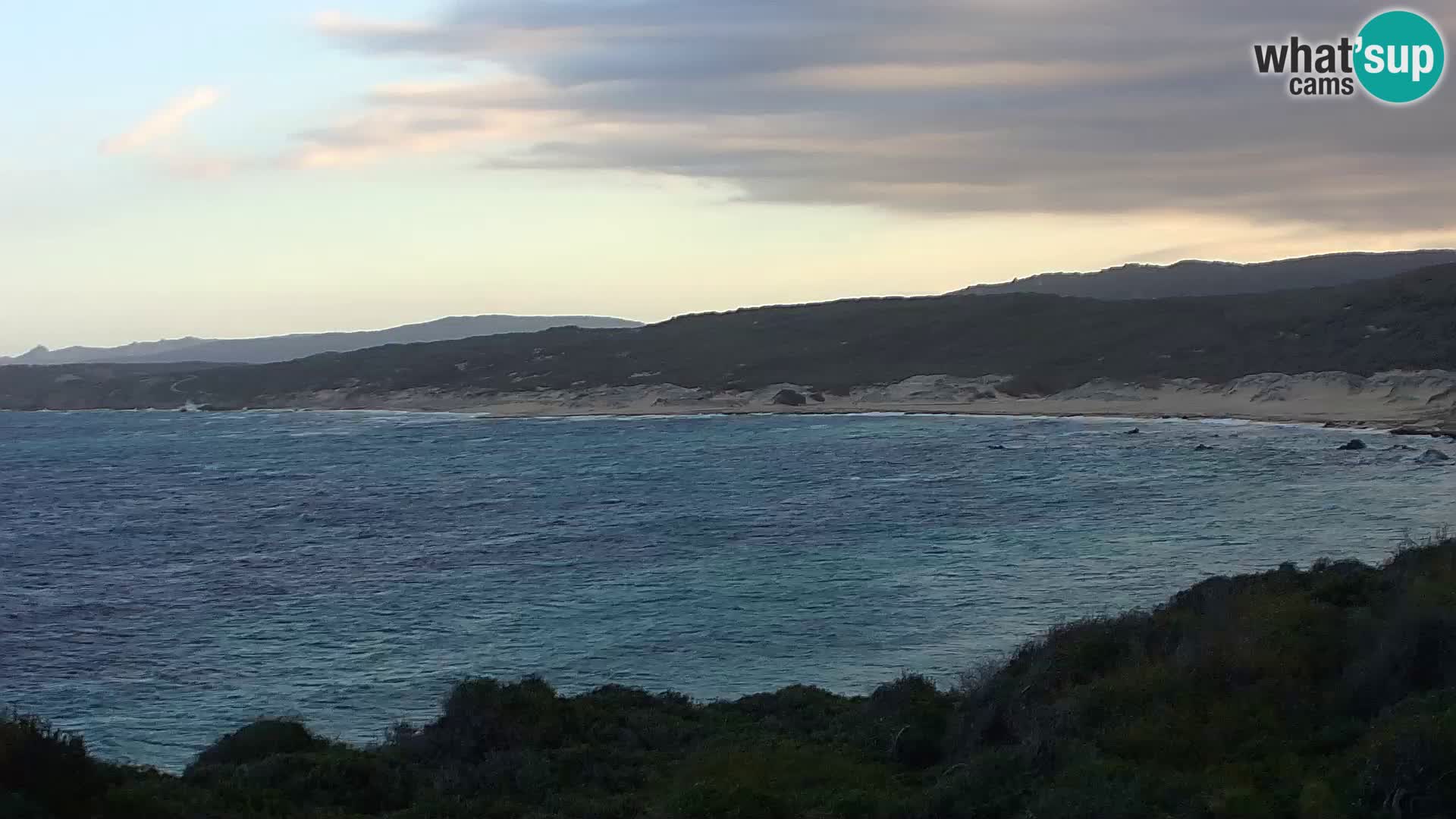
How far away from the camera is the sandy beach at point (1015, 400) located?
74.3 m

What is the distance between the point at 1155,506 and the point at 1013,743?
3142cm

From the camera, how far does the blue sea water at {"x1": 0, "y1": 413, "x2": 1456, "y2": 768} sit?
77.1 feet

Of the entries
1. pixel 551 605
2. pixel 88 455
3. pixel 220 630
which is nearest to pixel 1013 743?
pixel 551 605

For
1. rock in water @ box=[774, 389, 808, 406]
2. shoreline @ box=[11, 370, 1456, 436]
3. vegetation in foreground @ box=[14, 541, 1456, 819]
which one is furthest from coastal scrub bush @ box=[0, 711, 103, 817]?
rock in water @ box=[774, 389, 808, 406]

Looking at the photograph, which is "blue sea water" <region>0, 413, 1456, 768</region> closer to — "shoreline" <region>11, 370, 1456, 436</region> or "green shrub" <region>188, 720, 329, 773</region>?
"green shrub" <region>188, 720, 329, 773</region>

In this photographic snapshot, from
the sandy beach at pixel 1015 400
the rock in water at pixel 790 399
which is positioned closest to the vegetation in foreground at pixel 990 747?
the sandy beach at pixel 1015 400

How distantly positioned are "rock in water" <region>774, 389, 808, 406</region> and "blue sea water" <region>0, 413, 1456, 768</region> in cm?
3467

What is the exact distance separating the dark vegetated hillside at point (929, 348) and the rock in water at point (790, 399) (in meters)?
3.68

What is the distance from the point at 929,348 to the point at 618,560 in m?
87.1

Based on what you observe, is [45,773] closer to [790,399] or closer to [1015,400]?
[1015,400]

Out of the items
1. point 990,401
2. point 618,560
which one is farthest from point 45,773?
point 990,401

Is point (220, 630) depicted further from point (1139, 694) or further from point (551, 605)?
point (1139, 694)

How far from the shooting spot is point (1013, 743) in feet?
44.7

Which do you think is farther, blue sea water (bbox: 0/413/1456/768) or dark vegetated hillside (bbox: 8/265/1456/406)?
dark vegetated hillside (bbox: 8/265/1456/406)
